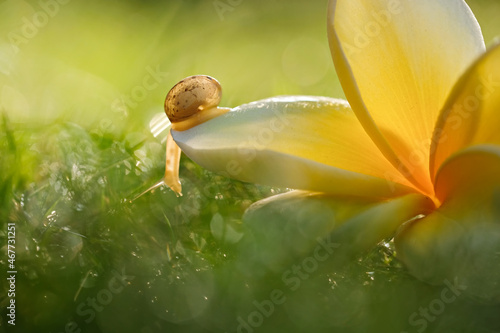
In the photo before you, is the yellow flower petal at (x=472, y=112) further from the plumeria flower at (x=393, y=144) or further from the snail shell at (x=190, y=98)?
the snail shell at (x=190, y=98)

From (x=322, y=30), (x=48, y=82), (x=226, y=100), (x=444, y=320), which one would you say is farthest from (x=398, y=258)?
(x=322, y=30)

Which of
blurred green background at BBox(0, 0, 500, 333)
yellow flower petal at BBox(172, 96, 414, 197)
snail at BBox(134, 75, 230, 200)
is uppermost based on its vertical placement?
snail at BBox(134, 75, 230, 200)

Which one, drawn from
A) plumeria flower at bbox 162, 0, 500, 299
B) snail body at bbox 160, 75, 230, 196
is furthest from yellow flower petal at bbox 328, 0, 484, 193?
snail body at bbox 160, 75, 230, 196

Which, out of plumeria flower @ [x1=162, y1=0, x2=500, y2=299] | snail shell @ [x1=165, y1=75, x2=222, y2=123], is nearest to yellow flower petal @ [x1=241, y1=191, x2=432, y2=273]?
plumeria flower @ [x1=162, y1=0, x2=500, y2=299]

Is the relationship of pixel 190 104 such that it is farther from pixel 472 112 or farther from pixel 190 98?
pixel 472 112

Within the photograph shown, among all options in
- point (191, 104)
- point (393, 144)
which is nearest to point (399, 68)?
point (393, 144)

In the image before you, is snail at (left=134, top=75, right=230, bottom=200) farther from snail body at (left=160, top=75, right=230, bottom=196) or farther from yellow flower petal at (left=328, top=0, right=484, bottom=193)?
yellow flower petal at (left=328, top=0, right=484, bottom=193)

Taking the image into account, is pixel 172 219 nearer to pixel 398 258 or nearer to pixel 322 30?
pixel 398 258

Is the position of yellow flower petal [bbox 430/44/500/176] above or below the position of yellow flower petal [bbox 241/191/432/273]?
above
